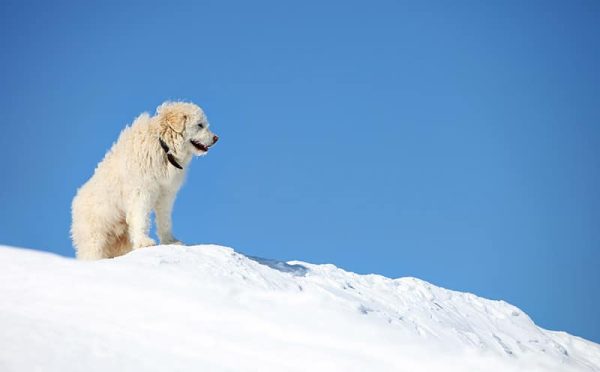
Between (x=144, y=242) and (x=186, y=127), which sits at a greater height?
(x=186, y=127)

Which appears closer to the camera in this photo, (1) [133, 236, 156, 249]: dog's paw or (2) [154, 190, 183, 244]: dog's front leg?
(1) [133, 236, 156, 249]: dog's paw

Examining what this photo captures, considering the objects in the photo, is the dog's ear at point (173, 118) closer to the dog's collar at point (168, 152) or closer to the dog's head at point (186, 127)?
the dog's head at point (186, 127)

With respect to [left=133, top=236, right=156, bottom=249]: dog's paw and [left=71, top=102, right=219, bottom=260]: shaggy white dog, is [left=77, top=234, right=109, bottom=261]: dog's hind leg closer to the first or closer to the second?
[left=71, top=102, right=219, bottom=260]: shaggy white dog

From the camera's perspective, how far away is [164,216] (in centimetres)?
916

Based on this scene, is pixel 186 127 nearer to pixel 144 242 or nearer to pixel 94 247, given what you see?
pixel 144 242

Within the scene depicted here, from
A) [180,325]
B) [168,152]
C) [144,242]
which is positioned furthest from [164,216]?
[180,325]

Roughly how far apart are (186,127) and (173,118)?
9.1 inches

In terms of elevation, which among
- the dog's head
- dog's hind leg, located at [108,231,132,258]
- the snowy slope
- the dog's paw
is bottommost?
the snowy slope

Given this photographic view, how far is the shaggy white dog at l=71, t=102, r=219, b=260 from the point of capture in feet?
28.6

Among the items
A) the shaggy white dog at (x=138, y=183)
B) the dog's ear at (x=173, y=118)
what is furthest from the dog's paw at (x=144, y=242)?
the dog's ear at (x=173, y=118)

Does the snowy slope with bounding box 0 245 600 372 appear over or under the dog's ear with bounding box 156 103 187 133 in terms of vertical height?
under

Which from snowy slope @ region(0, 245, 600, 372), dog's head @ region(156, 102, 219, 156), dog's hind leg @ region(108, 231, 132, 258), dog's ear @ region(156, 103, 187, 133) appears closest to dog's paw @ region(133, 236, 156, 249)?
dog's hind leg @ region(108, 231, 132, 258)

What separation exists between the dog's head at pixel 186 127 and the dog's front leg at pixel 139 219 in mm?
918

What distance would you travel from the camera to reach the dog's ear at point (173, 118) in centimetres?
911
